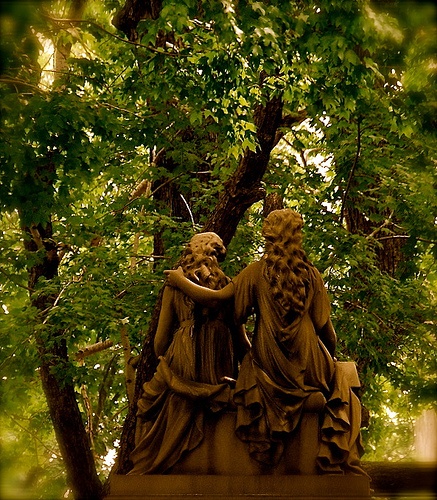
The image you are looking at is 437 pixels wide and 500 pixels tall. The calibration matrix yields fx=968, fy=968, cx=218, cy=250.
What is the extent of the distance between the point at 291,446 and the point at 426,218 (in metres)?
Result: 6.75

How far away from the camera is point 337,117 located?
13648 millimetres

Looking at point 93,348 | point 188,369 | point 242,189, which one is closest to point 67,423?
point 93,348

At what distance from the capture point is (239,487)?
7.44m

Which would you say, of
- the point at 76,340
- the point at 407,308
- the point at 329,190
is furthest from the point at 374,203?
the point at 76,340

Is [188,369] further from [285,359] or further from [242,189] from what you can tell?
[242,189]

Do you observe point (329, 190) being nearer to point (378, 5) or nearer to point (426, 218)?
point (426, 218)

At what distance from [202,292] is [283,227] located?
855 mm

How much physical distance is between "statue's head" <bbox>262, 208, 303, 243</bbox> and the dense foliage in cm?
171

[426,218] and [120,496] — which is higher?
[426,218]

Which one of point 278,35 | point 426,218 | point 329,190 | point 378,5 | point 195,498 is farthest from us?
point 329,190

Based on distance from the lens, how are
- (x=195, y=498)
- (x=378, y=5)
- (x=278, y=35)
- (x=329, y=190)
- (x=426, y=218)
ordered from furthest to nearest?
(x=329, y=190) < (x=426, y=218) < (x=278, y=35) < (x=378, y=5) < (x=195, y=498)

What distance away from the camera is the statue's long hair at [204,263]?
8.18 m

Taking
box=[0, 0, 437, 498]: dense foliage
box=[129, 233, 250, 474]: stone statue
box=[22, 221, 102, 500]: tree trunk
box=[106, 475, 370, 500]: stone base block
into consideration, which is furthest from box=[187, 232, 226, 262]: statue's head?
box=[22, 221, 102, 500]: tree trunk

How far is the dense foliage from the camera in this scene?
1023 centimetres
